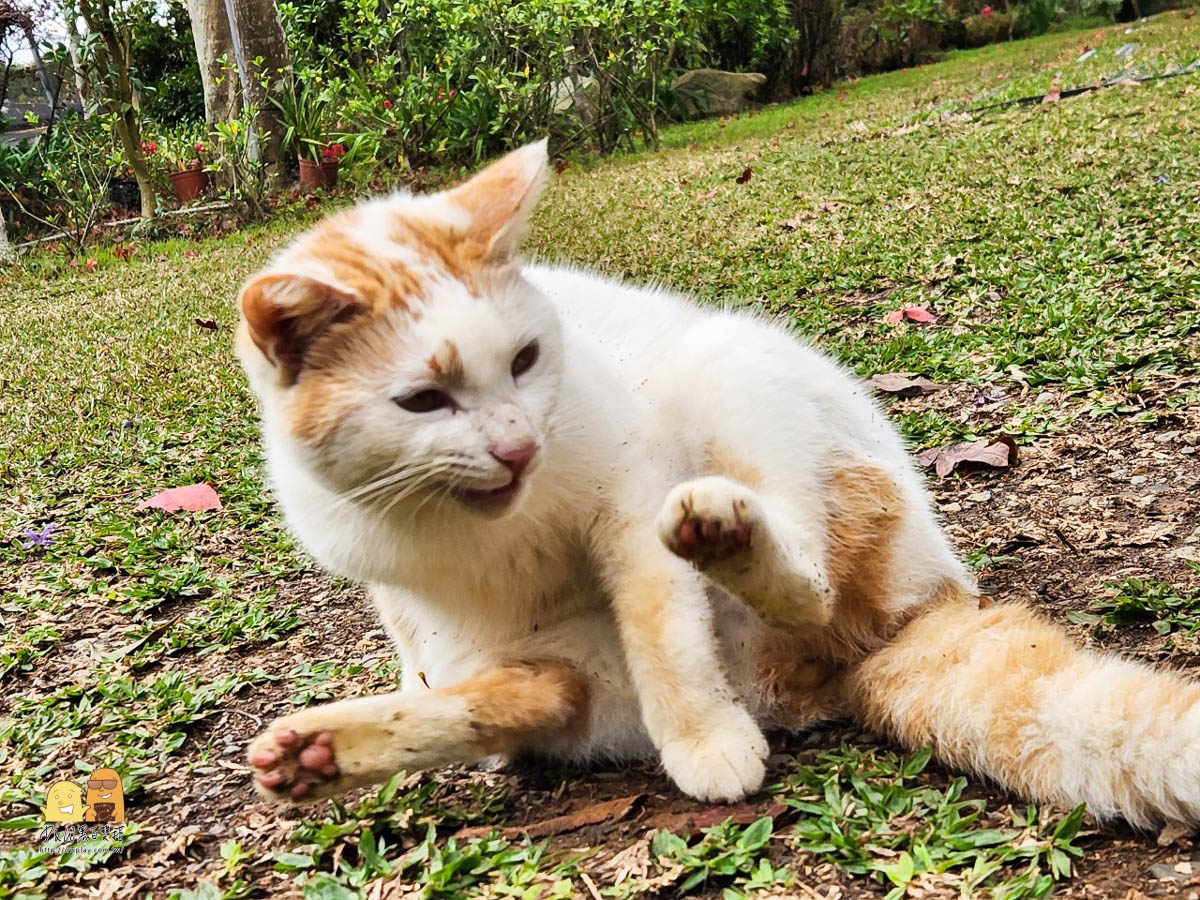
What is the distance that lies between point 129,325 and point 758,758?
5.53m

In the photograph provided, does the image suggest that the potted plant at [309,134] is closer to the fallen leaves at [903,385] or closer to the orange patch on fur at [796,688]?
the fallen leaves at [903,385]

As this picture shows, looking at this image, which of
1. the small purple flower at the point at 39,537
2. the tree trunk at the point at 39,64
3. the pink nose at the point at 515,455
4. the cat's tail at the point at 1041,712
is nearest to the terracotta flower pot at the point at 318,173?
the tree trunk at the point at 39,64

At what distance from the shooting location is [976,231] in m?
5.20

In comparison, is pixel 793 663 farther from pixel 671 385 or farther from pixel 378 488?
pixel 378 488

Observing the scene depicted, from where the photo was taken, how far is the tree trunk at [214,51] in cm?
1098

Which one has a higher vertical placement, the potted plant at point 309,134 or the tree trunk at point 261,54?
the tree trunk at point 261,54

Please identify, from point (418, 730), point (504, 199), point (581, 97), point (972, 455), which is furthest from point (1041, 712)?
point (581, 97)

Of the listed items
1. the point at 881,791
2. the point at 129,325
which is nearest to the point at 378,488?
the point at 881,791

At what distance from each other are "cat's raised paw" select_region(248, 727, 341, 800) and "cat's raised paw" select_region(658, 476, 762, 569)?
68cm

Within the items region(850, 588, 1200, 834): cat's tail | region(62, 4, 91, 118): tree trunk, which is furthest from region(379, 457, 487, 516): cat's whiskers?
region(62, 4, 91, 118): tree trunk

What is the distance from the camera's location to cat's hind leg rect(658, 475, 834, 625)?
1.74 m

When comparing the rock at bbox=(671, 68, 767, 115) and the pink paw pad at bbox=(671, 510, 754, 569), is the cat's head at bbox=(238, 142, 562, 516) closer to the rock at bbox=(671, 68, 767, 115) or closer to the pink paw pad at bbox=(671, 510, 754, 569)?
the pink paw pad at bbox=(671, 510, 754, 569)

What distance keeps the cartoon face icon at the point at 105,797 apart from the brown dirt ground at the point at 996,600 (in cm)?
4

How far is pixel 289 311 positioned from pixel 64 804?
1147 millimetres
